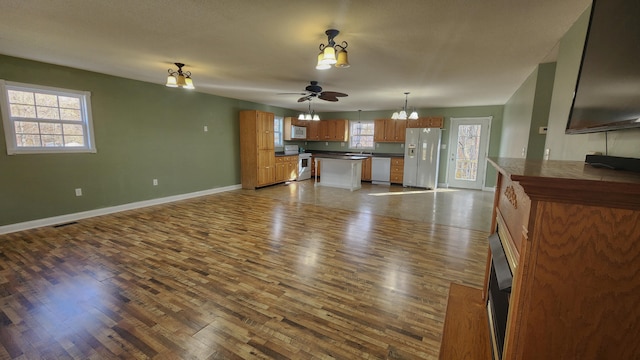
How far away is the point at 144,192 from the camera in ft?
16.8

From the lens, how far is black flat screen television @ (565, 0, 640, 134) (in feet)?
3.13

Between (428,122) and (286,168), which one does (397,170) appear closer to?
(428,122)

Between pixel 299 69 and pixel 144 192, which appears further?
pixel 144 192

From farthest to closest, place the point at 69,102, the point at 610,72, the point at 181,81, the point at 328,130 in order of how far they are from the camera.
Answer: the point at 328,130 → the point at 69,102 → the point at 181,81 → the point at 610,72

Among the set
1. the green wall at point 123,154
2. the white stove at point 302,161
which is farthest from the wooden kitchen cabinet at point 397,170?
the green wall at point 123,154

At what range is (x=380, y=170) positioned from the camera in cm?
809

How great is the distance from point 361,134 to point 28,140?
761 centimetres

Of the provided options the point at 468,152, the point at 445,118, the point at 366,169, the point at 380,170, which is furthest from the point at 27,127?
the point at 468,152

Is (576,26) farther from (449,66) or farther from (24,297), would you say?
(24,297)

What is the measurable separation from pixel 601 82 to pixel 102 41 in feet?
13.5

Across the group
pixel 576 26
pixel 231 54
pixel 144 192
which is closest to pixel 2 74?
pixel 144 192

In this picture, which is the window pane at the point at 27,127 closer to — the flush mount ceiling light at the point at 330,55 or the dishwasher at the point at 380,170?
the flush mount ceiling light at the point at 330,55

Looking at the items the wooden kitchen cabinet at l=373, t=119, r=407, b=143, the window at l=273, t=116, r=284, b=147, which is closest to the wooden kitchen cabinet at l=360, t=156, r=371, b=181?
the wooden kitchen cabinet at l=373, t=119, r=407, b=143

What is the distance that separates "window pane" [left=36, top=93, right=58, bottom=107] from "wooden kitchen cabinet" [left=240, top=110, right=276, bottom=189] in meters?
3.54
